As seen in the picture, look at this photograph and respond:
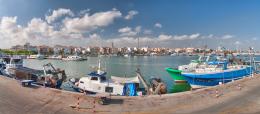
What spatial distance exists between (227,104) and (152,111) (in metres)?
6.73

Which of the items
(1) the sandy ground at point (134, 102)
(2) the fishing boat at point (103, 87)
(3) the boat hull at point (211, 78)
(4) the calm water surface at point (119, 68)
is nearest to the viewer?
(1) the sandy ground at point (134, 102)

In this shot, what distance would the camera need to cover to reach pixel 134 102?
21.1 metres

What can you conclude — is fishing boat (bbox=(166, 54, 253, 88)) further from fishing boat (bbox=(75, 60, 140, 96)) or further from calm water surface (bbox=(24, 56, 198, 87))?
fishing boat (bbox=(75, 60, 140, 96))

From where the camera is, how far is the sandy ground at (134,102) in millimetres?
18656

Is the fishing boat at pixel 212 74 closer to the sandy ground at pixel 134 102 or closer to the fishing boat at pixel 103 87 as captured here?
the fishing boat at pixel 103 87

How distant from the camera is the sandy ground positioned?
18.7 m

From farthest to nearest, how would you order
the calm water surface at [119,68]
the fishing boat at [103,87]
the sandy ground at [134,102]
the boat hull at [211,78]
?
the calm water surface at [119,68] < the boat hull at [211,78] < the fishing boat at [103,87] < the sandy ground at [134,102]

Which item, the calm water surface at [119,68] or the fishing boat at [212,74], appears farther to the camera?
the calm water surface at [119,68]

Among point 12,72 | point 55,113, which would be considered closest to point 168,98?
point 55,113

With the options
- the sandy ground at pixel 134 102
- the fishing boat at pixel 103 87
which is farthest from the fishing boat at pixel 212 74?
the sandy ground at pixel 134 102

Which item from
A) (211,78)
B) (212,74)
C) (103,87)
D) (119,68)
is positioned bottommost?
(119,68)

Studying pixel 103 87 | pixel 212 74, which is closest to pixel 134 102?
pixel 103 87

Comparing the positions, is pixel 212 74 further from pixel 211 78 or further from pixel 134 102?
pixel 134 102

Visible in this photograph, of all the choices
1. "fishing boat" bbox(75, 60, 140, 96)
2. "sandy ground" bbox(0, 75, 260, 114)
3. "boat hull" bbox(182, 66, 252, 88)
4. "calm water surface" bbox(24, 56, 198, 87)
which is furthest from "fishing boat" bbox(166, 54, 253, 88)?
"sandy ground" bbox(0, 75, 260, 114)
